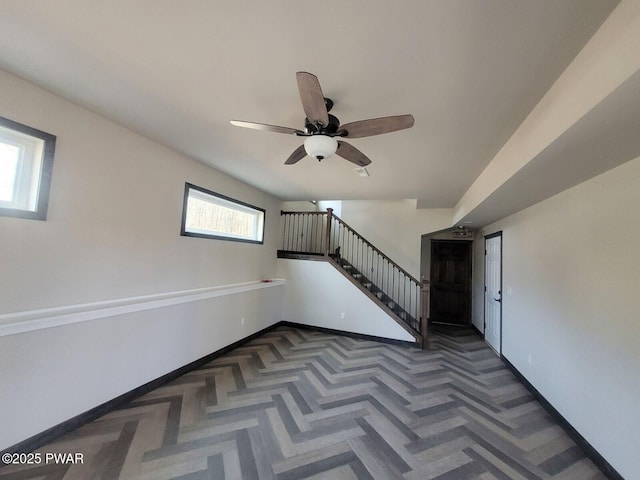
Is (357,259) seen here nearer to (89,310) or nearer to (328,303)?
(328,303)

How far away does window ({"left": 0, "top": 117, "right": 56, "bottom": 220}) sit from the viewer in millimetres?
1916

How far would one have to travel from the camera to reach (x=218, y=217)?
13.4 feet

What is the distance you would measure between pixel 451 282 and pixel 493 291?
1701mm

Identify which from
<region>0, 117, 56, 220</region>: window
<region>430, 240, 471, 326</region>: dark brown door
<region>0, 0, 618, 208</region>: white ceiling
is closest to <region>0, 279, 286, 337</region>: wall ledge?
<region>0, 117, 56, 220</region>: window

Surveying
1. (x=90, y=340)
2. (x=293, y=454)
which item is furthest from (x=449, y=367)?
(x=90, y=340)

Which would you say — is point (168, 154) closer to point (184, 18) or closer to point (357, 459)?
point (184, 18)

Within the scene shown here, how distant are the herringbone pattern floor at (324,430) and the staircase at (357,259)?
1902 millimetres

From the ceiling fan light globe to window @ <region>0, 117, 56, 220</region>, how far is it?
2112 millimetres

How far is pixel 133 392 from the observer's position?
2.62m

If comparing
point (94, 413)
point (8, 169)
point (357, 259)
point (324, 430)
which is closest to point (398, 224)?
point (357, 259)

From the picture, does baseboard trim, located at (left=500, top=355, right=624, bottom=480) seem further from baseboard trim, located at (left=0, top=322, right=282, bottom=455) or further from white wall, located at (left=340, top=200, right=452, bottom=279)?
baseboard trim, located at (left=0, top=322, right=282, bottom=455)

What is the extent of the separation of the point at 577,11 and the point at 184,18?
6.10 feet

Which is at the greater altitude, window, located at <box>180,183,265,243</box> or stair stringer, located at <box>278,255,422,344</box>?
window, located at <box>180,183,265,243</box>

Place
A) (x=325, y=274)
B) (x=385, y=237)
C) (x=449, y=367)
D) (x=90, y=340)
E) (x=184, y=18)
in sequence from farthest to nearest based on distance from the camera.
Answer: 1. (x=385, y=237)
2. (x=325, y=274)
3. (x=449, y=367)
4. (x=90, y=340)
5. (x=184, y=18)
